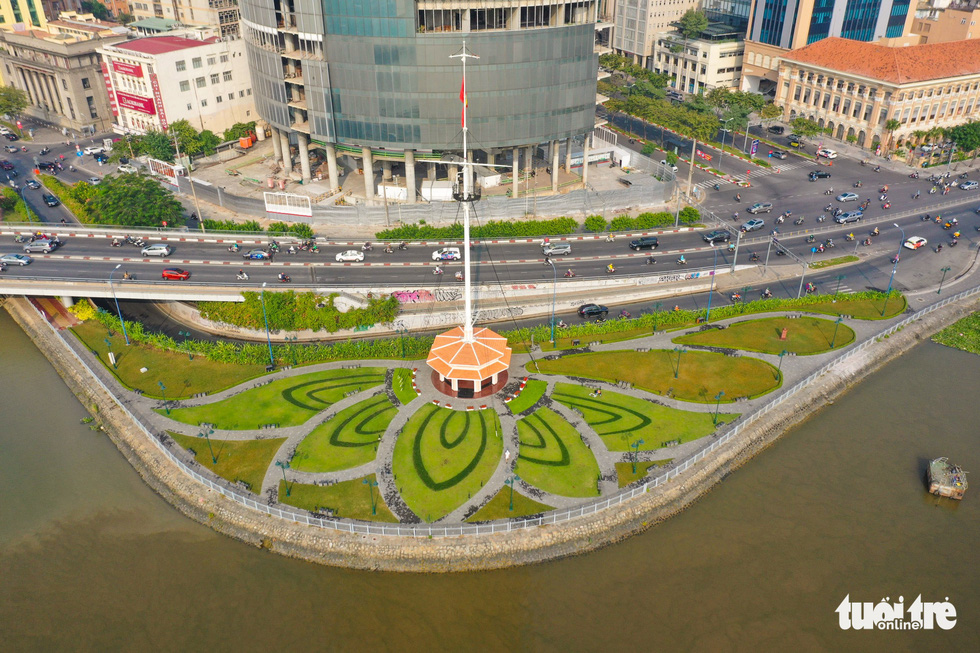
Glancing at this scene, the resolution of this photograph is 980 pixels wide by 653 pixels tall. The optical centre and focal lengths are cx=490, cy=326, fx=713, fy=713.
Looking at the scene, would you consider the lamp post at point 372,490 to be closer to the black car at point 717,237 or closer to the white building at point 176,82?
the black car at point 717,237

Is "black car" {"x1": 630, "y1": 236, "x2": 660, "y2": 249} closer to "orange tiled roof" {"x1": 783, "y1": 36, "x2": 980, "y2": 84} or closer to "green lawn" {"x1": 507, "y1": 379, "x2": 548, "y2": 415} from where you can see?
"green lawn" {"x1": 507, "y1": 379, "x2": 548, "y2": 415}

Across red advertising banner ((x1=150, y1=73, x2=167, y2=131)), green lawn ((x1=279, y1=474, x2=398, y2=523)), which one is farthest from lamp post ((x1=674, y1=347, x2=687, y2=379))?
red advertising banner ((x1=150, y1=73, x2=167, y2=131))

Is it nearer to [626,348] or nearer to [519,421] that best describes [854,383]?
[626,348]

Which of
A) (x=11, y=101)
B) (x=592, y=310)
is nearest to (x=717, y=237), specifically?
(x=592, y=310)

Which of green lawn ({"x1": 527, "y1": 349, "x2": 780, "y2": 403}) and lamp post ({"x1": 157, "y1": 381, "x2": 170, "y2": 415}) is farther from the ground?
green lawn ({"x1": 527, "y1": 349, "x2": 780, "y2": 403})

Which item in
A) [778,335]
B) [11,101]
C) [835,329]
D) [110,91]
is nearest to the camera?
[778,335]

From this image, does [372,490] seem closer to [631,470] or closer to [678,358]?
[631,470]

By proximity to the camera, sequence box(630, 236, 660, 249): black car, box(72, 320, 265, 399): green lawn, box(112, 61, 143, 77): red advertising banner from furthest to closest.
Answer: box(112, 61, 143, 77): red advertising banner
box(630, 236, 660, 249): black car
box(72, 320, 265, 399): green lawn
